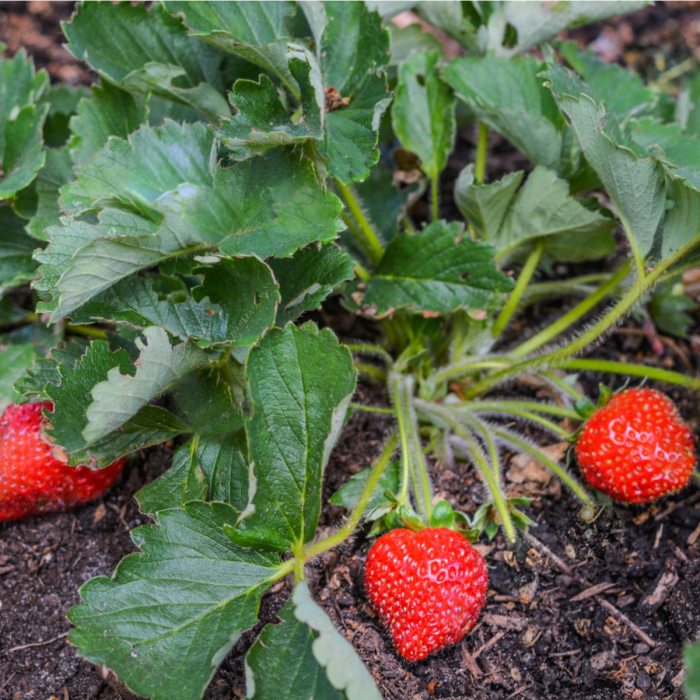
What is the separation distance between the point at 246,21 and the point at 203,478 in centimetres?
78

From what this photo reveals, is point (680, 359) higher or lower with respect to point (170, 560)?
lower

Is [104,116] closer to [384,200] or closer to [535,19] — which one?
[384,200]

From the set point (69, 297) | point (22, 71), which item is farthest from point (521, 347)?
point (22, 71)

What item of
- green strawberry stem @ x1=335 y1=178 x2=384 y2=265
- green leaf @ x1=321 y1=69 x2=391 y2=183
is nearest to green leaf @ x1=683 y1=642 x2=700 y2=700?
green leaf @ x1=321 y1=69 x2=391 y2=183

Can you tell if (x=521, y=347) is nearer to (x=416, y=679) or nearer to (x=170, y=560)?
(x=416, y=679)

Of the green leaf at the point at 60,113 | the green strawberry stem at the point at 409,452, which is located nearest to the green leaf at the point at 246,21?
the green leaf at the point at 60,113

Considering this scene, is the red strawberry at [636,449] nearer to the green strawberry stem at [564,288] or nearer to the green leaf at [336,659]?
the green strawberry stem at [564,288]

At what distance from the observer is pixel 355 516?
1.35m

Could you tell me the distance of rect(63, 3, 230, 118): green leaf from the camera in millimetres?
1611

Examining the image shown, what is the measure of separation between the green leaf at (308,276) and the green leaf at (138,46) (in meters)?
0.35

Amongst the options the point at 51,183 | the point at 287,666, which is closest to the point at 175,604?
the point at 287,666

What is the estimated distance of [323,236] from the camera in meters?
1.29

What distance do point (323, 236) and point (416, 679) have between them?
0.71 metres

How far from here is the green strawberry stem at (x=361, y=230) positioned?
1.64 meters
